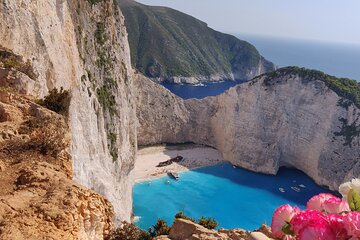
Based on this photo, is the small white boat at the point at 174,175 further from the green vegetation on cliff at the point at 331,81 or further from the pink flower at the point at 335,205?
the pink flower at the point at 335,205

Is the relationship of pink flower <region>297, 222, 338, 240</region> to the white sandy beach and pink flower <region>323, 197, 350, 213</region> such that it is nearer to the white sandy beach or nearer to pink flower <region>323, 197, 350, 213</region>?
pink flower <region>323, 197, 350, 213</region>

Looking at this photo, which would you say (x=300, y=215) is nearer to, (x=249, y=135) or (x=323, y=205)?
(x=323, y=205)

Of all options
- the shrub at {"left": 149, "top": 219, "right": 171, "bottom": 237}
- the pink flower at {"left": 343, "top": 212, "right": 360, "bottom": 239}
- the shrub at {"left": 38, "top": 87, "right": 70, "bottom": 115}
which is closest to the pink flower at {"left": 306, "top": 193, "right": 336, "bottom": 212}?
the pink flower at {"left": 343, "top": 212, "right": 360, "bottom": 239}

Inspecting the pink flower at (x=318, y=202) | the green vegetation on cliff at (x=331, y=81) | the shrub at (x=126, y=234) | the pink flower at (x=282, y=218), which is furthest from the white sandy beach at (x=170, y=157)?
the pink flower at (x=282, y=218)

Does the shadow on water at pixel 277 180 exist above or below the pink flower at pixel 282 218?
below

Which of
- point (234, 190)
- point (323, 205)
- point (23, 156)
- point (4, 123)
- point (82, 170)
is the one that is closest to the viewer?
point (323, 205)

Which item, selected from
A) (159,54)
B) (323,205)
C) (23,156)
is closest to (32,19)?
(23,156)

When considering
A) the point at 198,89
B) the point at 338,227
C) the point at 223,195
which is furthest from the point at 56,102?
the point at 198,89
